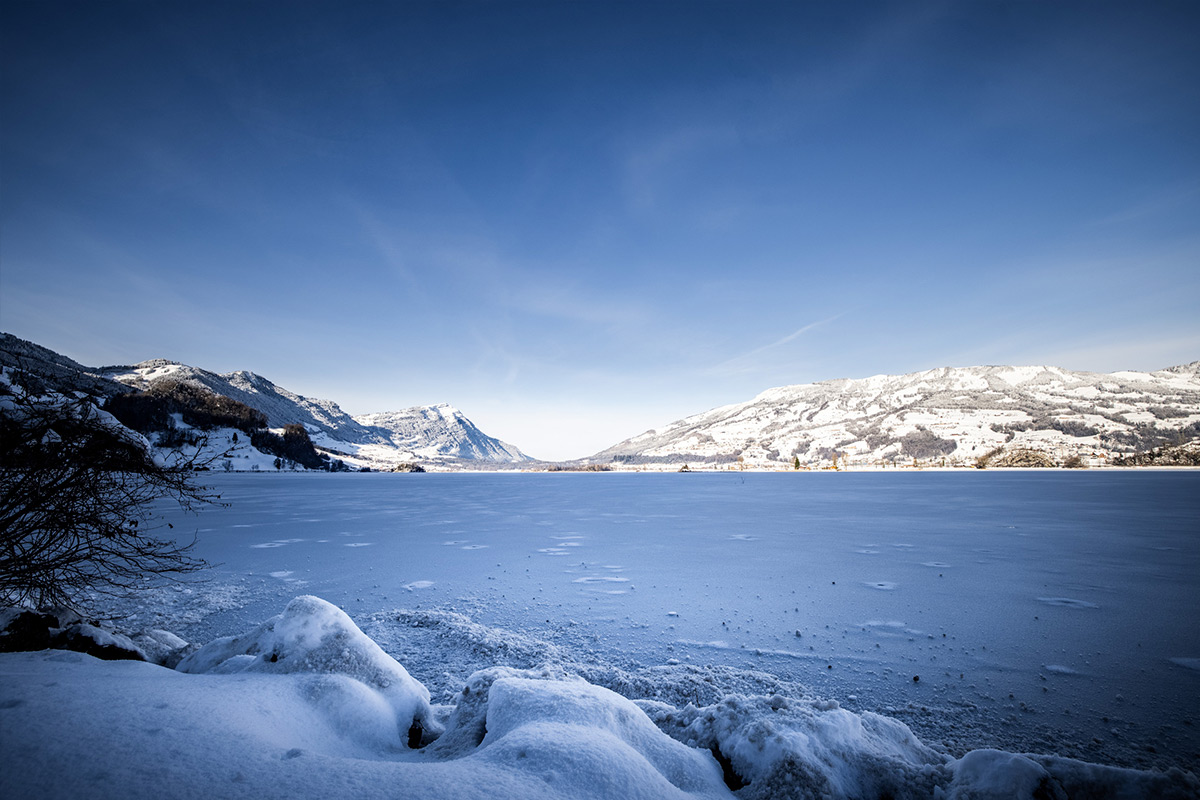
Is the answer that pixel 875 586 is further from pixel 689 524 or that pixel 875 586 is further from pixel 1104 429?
pixel 1104 429

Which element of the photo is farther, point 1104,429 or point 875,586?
point 1104,429

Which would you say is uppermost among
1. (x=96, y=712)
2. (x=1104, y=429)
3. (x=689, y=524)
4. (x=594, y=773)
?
(x=1104, y=429)

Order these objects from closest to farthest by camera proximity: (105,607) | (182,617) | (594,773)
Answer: (594,773) < (182,617) < (105,607)

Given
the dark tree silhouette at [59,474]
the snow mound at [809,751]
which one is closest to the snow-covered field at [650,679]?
the snow mound at [809,751]

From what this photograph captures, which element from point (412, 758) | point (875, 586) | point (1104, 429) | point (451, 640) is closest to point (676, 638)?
point (451, 640)

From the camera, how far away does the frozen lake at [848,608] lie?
4.85 metres

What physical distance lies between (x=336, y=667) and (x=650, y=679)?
3.30 m

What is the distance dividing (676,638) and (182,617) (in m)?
7.97

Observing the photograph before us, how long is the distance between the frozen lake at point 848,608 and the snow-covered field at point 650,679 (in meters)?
0.05

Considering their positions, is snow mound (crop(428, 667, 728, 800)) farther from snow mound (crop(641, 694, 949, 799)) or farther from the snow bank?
snow mound (crop(641, 694, 949, 799))

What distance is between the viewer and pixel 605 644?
21.5 ft

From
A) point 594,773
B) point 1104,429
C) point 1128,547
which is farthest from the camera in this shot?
point 1104,429

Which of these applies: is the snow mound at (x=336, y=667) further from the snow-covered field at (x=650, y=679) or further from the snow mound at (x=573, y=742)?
the snow mound at (x=573, y=742)

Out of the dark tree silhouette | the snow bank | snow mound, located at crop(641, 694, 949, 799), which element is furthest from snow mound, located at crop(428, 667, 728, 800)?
the dark tree silhouette
